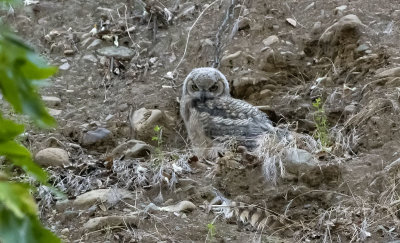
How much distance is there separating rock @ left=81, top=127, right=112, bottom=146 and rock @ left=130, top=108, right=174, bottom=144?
0.26 meters

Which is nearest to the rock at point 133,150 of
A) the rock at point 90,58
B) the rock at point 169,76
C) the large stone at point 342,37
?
the rock at point 169,76

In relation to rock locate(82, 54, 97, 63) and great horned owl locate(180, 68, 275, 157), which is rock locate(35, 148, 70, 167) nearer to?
great horned owl locate(180, 68, 275, 157)

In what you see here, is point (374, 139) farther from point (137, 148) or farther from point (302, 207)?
point (137, 148)

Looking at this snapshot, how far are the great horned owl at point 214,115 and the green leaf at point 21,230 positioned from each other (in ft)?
14.2

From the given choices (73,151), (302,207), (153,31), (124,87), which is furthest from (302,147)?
(153,31)

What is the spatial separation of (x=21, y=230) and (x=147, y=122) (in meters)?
5.16

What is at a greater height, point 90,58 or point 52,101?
point 90,58

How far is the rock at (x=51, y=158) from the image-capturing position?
4805 mm

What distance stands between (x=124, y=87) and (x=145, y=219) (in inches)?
114

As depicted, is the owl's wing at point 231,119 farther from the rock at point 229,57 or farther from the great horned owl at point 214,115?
the rock at point 229,57

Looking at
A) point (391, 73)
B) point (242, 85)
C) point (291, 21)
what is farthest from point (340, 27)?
point (242, 85)

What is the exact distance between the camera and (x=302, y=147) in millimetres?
4742

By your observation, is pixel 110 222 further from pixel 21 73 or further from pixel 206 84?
pixel 21 73

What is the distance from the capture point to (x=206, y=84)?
6.00m
